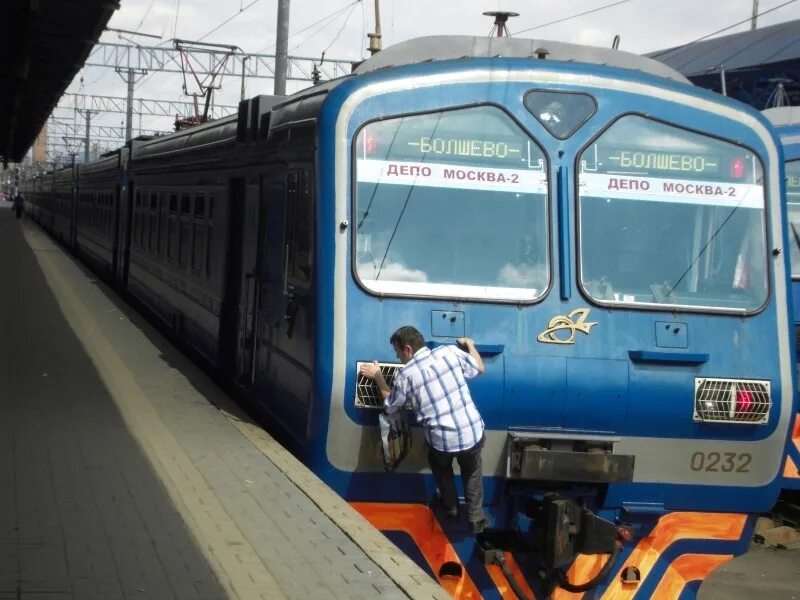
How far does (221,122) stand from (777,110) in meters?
5.19

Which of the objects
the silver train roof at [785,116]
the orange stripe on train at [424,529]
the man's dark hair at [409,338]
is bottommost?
the orange stripe on train at [424,529]

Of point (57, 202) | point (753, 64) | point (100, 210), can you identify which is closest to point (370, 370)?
point (753, 64)

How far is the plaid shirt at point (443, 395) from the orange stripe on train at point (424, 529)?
1.72 feet

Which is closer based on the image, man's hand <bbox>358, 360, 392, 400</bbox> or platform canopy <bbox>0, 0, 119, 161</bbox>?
man's hand <bbox>358, 360, 392, 400</bbox>

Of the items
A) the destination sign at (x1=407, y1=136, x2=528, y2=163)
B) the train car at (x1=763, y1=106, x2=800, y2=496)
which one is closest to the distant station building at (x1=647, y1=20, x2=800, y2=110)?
the train car at (x1=763, y1=106, x2=800, y2=496)

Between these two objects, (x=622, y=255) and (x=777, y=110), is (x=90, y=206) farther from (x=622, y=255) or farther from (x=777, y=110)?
(x=622, y=255)

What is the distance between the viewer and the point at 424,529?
254 inches

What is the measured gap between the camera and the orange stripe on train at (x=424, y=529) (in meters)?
6.41

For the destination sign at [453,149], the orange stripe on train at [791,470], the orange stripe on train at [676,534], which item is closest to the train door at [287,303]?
the destination sign at [453,149]

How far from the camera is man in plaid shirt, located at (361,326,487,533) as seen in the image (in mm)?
6016

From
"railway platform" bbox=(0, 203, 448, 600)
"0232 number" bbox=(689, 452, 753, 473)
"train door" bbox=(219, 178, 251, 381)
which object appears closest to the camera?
"railway platform" bbox=(0, 203, 448, 600)

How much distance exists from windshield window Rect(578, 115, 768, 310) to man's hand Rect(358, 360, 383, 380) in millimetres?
1227

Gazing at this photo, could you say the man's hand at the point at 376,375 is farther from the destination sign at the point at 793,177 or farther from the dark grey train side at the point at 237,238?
the destination sign at the point at 793,177

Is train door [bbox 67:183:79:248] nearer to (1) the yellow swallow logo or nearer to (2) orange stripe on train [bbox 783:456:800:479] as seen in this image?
(2) orange stripe on train [bbox 783:456:800:479]
